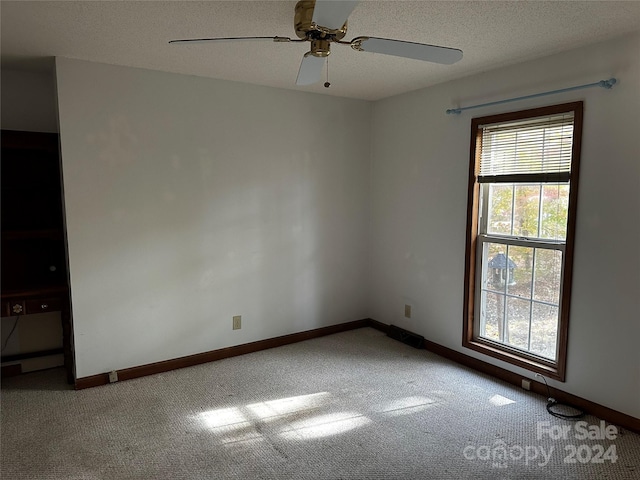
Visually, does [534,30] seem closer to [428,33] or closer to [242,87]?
[428,33]

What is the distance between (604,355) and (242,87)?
3192 millimetres

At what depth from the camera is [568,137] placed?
9.16 feet

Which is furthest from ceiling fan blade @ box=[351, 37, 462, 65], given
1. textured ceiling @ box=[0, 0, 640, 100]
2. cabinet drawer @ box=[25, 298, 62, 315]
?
cabinet drawer @ box=[25, 298, 62, 315]

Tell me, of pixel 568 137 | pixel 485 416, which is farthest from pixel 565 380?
pixel 568 137

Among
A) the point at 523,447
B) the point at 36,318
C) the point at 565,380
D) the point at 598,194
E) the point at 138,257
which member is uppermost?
the point at 598,194

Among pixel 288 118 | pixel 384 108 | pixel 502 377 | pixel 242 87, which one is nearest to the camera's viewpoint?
pixel 502 377

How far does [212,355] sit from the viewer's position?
3623 mm

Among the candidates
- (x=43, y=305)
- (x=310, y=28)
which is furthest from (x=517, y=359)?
(x=43, y=305)

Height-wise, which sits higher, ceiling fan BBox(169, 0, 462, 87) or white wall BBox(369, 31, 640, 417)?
ceiling fan BBox(169, 0, 462, 87)

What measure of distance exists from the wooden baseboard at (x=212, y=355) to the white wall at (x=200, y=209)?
0.05 meters

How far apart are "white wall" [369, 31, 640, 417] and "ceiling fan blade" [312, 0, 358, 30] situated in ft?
5.92

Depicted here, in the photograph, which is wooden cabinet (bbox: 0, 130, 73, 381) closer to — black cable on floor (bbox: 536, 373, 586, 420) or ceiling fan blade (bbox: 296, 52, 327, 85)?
ceiling fan blade (bbox: 296, 52, 327, 85)

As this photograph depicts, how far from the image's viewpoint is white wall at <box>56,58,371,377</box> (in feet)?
10.1

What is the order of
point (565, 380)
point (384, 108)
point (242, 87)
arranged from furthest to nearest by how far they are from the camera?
point (384, 108), point (242, 87), point (565, 380)
